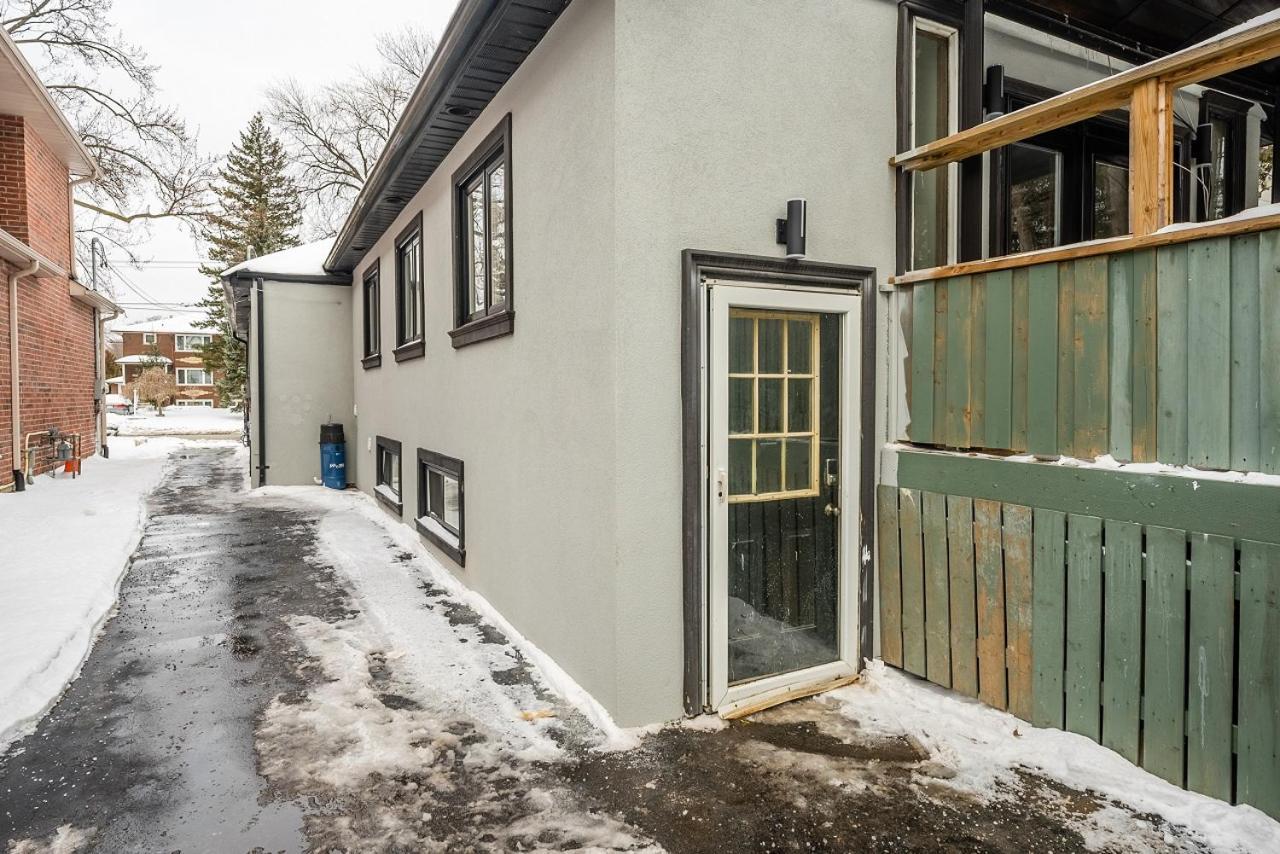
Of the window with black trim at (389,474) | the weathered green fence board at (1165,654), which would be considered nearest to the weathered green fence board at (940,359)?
the weathered green fence board at (1165,654)

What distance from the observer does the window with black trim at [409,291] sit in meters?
7.14

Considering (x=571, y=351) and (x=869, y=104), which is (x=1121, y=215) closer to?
(x=869, y=104)

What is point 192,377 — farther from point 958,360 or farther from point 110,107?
point 958,360

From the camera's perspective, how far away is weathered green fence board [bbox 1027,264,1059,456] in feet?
10.3

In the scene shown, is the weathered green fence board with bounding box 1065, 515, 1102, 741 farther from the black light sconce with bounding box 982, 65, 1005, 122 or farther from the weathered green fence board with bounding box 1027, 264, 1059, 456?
the black light sconce with bounding box 982, 65, 1005, 122

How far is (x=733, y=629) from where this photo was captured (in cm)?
347

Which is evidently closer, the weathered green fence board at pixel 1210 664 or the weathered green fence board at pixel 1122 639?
the weathered green fence board at pixel 1210 664

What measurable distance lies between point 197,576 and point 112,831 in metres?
3.99

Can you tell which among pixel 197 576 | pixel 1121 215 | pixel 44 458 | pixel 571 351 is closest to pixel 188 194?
pixel 44 458

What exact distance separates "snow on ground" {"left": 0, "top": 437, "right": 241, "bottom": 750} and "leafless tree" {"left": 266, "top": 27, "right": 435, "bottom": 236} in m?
15.9

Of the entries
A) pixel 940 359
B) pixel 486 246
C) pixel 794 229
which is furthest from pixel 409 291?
pixel 940 359

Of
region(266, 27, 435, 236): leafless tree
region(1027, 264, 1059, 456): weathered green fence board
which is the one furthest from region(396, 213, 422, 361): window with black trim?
region(266, 27, 435, 236): leafless tree

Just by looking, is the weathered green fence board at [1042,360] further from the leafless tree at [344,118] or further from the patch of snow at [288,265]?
the leafless tree at [344,118]

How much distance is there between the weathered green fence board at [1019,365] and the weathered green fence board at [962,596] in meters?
0.37
